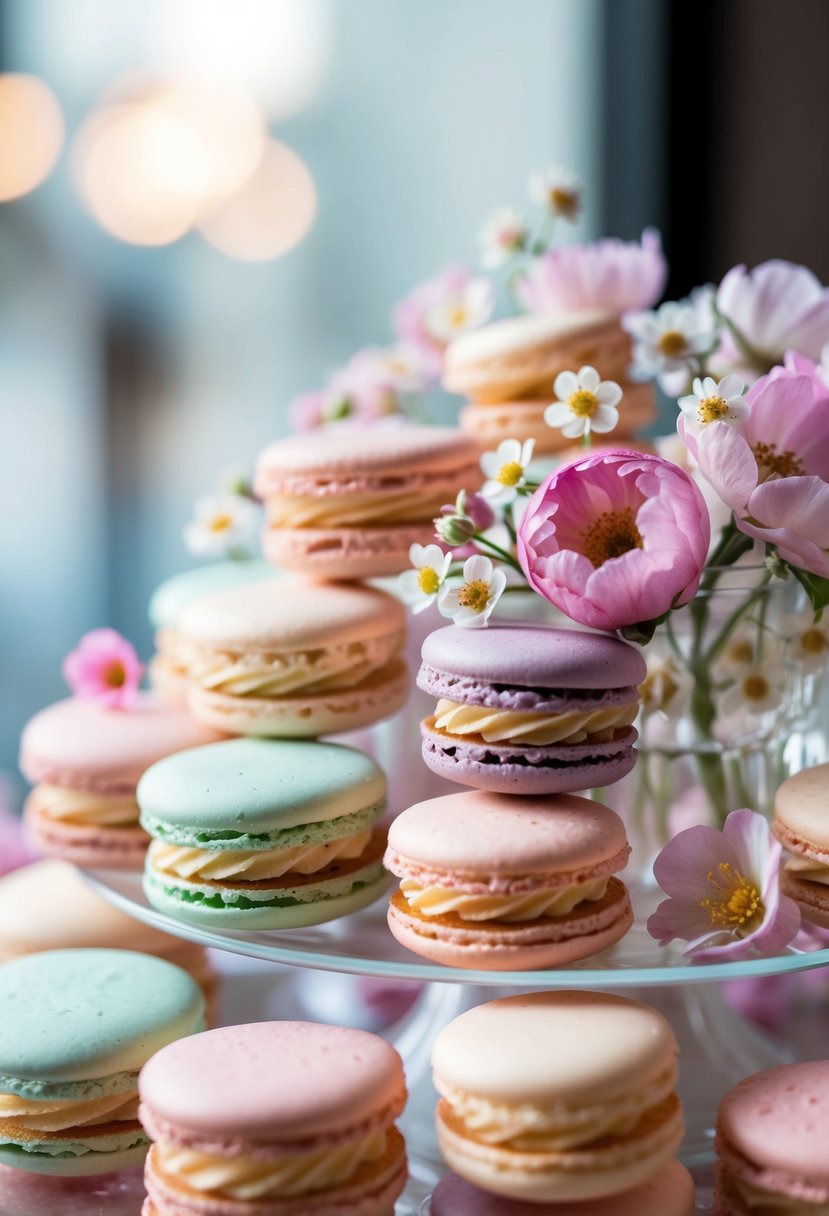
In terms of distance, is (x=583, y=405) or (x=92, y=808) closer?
(x=583, y=405)

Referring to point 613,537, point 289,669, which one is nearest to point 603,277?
point 613,537

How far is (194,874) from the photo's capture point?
990 millimetres

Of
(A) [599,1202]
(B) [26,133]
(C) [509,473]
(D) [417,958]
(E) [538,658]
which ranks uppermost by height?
(B) [26,133]

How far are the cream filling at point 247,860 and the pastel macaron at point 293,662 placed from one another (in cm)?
12

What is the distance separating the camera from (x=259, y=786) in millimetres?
986

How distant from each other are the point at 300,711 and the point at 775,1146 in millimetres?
475

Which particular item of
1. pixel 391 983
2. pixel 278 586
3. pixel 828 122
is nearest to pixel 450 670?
pixel 278 586

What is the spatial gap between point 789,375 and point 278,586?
18.7 inches

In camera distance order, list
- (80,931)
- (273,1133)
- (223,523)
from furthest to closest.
Result: (223,523), (80,931), (273,1133)

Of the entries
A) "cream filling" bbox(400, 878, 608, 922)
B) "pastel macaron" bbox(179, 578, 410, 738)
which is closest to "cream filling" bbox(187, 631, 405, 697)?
"pastel macaron" bbox(179, 578, 410, 738)

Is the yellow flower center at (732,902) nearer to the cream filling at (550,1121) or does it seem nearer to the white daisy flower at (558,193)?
the cream filling at (550,1121)

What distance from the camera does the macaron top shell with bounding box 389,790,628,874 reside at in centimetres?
86

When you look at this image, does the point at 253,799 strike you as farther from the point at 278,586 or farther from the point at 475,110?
the point at 475,110

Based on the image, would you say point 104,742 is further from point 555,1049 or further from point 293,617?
point 555,1049
